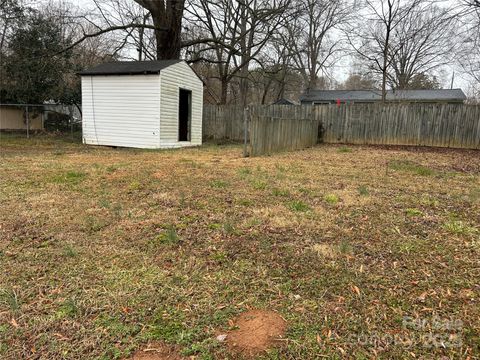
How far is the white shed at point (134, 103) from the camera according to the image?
1104 cm

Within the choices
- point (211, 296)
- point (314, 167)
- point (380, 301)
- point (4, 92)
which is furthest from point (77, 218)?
point (4, 92)

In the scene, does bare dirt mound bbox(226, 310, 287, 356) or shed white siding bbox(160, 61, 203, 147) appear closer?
bare dirt mound bbox(226, 310, 287, 356)

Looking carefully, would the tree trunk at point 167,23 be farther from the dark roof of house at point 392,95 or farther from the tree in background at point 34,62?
the dark roof of house at point 392,95

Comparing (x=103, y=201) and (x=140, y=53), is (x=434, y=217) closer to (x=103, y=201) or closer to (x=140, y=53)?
(x=103, y=201)

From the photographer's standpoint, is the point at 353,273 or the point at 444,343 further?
the point at 353,273

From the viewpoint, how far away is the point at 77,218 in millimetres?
3617

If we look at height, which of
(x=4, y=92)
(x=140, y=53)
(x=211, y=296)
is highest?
(x=140, y=53)

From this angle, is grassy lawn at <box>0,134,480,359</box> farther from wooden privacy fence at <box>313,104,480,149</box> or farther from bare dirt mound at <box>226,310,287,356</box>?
wooden privacy fence at <box>313,104,480,149</box>

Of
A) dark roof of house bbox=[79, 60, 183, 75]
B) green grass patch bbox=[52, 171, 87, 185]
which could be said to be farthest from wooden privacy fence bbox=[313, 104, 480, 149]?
green grass patch bbox=[52, 171, 87, 185]

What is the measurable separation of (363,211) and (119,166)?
4.90 meters

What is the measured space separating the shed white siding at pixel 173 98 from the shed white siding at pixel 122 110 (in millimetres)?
264

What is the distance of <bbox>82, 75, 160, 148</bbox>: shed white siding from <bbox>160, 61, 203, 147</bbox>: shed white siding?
0.87 feet

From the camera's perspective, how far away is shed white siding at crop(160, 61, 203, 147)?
442 inches

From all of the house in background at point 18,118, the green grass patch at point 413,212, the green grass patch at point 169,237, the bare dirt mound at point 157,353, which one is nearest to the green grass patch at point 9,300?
the bare dirt mound at point 157,353
